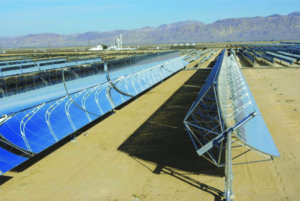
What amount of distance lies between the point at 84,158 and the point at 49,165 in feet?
4.56

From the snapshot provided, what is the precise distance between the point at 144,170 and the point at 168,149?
2.06 m

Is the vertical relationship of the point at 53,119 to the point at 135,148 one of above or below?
above

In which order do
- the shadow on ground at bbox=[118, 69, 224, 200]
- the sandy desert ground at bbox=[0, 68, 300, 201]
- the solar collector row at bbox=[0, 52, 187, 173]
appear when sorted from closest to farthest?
the sandy desert ground at bbox=[0, 68, 300, 201] → the shadow on ground at bbox=[118, 69, 224, 200] → the solar collector row at bbox=[0, 52, 187, 173]

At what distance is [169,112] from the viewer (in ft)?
62.4

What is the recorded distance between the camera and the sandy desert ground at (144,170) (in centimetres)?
976

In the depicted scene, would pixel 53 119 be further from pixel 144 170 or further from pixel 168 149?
pixel 168 149

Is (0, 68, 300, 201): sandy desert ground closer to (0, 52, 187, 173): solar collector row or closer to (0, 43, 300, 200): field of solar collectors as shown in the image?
(0, 43, 300, 200): field of solar collectors

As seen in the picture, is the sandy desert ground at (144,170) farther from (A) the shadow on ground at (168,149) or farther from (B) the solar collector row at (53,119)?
(B) the solar collector row at (53,119)

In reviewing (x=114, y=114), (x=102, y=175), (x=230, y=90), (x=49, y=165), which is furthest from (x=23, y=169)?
(x=230, y=90)

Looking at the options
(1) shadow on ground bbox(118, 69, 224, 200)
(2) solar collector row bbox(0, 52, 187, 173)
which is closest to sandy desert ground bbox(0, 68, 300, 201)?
(1) shadow on ground bbox(118, 69, 224, 200)

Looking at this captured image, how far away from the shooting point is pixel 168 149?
12992 millimetres

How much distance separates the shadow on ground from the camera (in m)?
11.1

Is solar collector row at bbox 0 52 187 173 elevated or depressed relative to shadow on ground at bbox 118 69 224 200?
elevated

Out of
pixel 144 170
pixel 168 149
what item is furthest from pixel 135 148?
pixel 144 170
